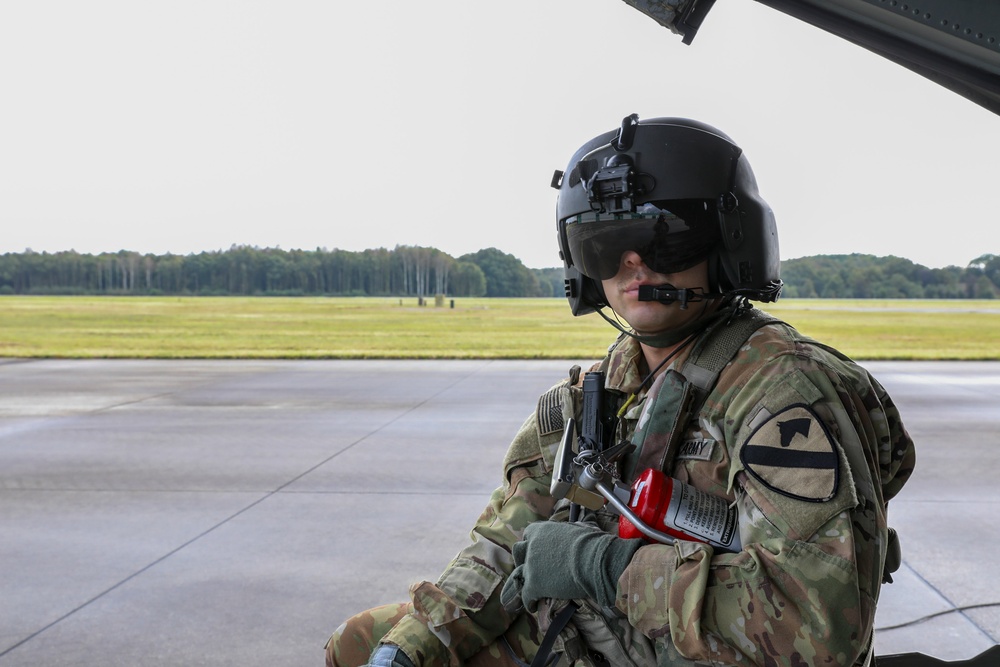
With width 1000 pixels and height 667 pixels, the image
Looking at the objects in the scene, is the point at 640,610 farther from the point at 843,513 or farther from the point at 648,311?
the point at 648,311

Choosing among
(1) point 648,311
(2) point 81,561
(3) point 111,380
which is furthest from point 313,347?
(1) point 648,311

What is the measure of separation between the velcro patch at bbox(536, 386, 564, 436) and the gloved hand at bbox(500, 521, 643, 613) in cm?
27

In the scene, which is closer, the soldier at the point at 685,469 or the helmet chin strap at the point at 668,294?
the soldier at the point at 685,469

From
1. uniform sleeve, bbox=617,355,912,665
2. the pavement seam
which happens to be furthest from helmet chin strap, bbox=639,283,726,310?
the pavement seam

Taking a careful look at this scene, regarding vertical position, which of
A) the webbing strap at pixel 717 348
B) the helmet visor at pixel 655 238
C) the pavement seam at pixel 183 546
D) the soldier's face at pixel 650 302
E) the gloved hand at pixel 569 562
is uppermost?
the helmet visor at pixel 655 238

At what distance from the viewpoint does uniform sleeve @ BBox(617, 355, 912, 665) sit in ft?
4.12

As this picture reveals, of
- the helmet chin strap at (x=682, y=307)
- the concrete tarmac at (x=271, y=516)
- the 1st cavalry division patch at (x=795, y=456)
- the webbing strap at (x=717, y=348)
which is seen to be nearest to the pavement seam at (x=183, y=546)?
the concrete tarmac at (x=271, y=516)

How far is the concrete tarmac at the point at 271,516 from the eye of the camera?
136 inches

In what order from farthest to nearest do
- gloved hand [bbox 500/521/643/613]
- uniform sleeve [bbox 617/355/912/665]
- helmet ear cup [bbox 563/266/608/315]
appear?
helmet ear cup [bbox 563/266/608/315]
gloved hand [bbox 500/521/643/613]
uniform sleeve [bbox 617/355/912/665]

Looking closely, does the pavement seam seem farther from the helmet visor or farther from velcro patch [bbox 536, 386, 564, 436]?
the helmet visor

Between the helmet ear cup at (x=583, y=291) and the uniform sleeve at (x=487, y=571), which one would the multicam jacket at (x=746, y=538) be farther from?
the helmet ear cup at (x=583, y=291)

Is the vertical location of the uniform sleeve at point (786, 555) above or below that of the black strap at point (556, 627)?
above

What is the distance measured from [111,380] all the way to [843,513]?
1207 centimetres

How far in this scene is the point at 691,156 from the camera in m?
1.70
